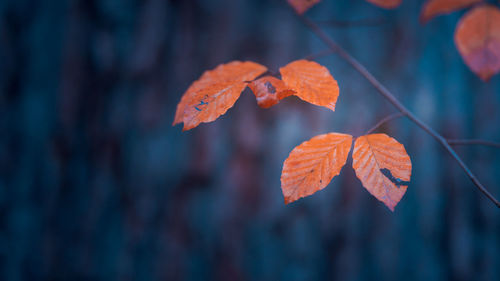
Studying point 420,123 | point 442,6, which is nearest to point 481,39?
point 442,6

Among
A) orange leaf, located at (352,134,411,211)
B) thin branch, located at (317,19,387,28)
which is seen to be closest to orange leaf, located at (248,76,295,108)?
orange leaf, located at (352,134,411,211)

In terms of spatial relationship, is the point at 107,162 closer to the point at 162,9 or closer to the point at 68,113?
the point at 68,113

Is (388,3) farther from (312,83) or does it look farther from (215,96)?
(215,96)

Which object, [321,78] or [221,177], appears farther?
[221,177]

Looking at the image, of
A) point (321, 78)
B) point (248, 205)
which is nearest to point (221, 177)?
point (248, 205)

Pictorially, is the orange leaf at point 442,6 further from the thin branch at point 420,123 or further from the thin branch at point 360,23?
the thin branch at point 360,23

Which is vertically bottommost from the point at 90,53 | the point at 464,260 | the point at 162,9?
the point at 464,260
